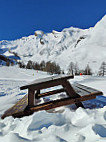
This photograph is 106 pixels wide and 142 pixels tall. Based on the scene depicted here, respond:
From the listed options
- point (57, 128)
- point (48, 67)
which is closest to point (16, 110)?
point (57, 128)

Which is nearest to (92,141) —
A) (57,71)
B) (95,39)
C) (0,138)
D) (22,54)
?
(0,138)

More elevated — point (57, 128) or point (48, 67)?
point (48, 67)

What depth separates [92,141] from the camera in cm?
118

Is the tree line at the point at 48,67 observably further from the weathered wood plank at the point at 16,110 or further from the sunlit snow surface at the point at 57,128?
the sunlit snow surface at the point at 57,128

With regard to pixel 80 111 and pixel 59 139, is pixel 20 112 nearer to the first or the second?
pixel 59 139

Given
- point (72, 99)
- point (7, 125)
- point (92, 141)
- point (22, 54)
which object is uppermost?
point (22, 54)

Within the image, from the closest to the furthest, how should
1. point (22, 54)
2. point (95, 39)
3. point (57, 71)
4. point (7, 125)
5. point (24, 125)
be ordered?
point (24, 125) < point (7, 125) < point (57, 71) < point (95, 39) < point (22, 54)

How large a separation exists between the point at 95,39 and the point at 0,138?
5845 inches

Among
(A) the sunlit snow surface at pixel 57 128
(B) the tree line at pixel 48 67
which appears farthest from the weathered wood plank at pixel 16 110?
(B) the tree line at pixel 48 67

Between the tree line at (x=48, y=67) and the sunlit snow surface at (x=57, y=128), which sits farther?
the tree line at (x=48, y=67)

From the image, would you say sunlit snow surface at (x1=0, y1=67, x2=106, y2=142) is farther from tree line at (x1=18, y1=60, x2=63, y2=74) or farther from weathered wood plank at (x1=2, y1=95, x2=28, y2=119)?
tree line at (x1=18, y1=60, x2=63, y2=74)

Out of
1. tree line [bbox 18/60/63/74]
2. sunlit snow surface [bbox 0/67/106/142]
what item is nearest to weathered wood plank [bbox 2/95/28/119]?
sunlit snow surface [bbox 0/67/106/142]

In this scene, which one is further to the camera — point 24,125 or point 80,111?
point 80,111

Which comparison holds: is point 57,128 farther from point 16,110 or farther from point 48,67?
point 48,67
